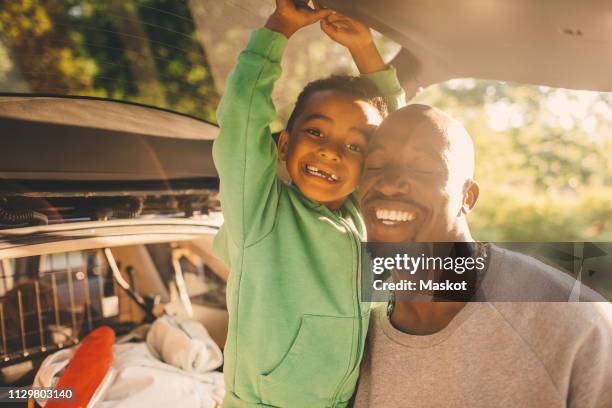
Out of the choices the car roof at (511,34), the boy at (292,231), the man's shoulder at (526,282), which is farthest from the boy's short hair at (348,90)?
the man's shoulder at (526,282)

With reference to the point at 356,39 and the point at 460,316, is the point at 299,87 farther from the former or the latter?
the point at 460,316

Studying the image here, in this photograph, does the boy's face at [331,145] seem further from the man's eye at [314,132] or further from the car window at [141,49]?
the car window at [141,49]

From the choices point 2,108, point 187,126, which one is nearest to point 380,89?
point 187,126

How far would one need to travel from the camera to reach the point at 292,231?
1.07m

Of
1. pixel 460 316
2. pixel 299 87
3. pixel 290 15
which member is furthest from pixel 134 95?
pixel 460 316

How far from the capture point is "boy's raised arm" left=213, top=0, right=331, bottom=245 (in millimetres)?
996

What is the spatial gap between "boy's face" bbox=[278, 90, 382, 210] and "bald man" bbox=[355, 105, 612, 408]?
36 millimetres

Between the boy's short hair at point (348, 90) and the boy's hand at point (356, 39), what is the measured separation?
36 millimetres

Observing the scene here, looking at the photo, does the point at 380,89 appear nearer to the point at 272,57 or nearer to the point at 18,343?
the point at 272,57

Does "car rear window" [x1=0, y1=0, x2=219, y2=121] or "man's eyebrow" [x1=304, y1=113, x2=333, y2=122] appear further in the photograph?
"car rear window" [x1=0, y1=0, x2=219, y2=121]

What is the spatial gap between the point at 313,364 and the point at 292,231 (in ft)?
0.89

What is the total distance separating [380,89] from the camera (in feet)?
3.83

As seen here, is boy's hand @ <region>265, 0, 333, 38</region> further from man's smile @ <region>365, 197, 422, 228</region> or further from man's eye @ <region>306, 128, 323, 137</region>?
man's smile @ <region>365, 197, 422, 228</region>

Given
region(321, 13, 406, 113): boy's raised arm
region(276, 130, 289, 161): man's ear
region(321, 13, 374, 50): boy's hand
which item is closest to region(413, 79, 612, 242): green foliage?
region(321, 13, 406, 113): boy's raised arm
